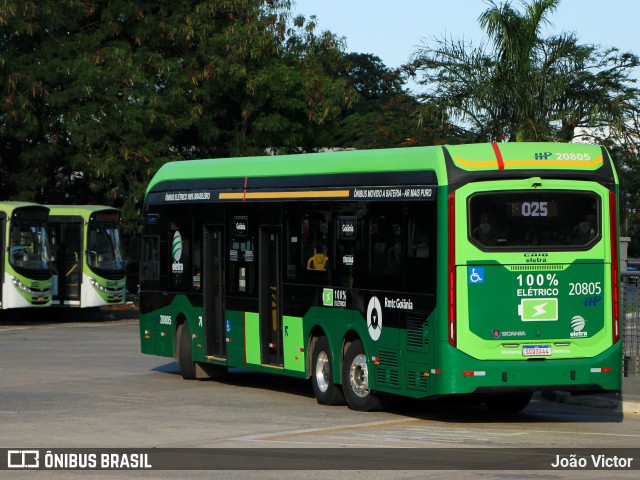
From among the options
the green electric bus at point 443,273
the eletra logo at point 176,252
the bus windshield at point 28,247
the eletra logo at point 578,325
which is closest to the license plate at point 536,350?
the green electric bus at point 443,273

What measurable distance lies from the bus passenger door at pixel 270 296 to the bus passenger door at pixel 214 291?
1.32m

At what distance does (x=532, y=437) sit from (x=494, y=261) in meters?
1.99

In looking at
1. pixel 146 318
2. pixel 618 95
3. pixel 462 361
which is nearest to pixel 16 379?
pixel 146 318

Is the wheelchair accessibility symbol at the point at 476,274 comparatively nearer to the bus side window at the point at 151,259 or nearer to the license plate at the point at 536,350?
the license plate at the point at 536,350

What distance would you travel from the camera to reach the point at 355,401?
16.9 m

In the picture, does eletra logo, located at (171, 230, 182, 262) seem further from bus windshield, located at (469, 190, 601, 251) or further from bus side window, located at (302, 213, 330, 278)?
bus windshield, located at (469, 190, 601, 251)

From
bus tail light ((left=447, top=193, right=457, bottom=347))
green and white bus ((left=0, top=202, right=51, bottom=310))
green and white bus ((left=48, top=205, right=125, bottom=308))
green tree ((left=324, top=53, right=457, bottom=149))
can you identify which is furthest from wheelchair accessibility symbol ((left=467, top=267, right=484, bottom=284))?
green and white bus ((left=48, top=205, right=125, bottom=308))

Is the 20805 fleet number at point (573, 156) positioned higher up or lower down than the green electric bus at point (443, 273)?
higher up

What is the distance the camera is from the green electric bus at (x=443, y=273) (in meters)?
15.0

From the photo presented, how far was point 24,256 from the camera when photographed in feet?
122

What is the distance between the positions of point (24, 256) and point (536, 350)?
80.1 ft

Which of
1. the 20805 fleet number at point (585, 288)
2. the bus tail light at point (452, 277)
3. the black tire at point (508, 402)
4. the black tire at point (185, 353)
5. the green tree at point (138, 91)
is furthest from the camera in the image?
the green tree at point (138, 91)

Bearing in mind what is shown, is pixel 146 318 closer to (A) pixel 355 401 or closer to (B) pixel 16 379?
(B) pixel 16 379

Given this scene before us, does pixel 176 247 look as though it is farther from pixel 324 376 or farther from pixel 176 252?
pixel 324 376
